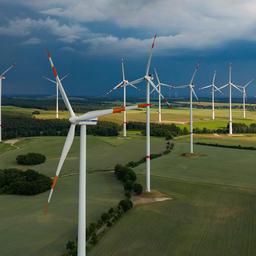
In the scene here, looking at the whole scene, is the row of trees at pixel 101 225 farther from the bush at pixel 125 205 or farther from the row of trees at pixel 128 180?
the row of trees at pixel 128 180

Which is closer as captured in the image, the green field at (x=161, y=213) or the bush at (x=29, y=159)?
the green field at (x=161, y=213)

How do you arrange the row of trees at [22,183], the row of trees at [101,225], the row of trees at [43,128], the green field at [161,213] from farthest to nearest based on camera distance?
the row of trees at [43,128] → the row of trees at [22,183] → the green field at [161,213] → the row of trees at [101,225]

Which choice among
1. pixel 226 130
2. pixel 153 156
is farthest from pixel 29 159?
pixel 226 130

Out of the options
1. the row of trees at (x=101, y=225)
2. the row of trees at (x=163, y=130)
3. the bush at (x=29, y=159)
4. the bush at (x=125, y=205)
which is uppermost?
the row of trees at (x=163, y=130)

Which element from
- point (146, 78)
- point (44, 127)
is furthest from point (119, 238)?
point (44, 127)

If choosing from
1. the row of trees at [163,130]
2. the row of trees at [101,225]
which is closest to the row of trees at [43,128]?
the row of trees at [163,130]

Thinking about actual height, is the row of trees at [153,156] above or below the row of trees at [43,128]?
below

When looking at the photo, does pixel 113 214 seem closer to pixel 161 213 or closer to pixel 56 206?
pixel 161 213
